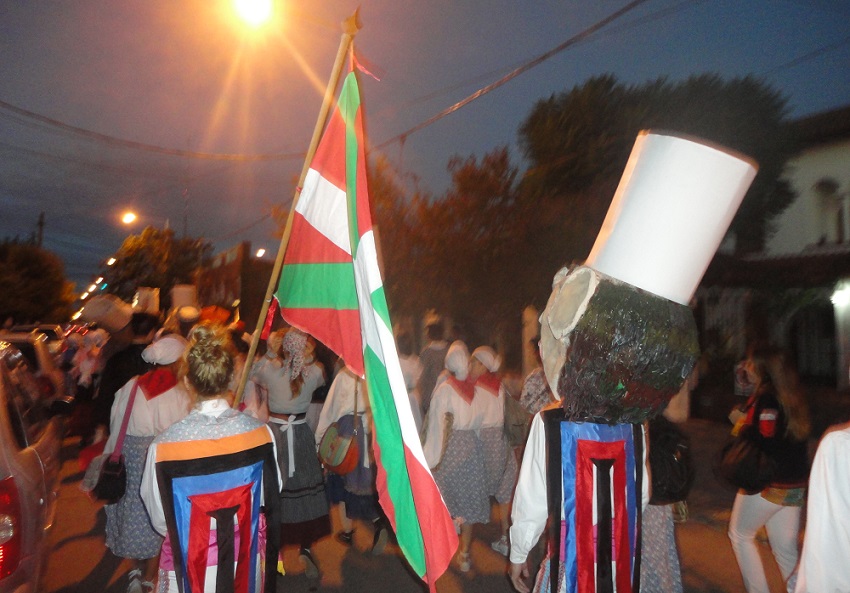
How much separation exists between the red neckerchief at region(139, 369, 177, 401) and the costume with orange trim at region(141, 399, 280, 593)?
1814 millimetres

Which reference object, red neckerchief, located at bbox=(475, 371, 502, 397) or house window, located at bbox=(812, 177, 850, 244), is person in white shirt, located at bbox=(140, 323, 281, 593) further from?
house window, located at bbox=(812, 177, 850, 244)

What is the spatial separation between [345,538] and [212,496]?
3.51 metres

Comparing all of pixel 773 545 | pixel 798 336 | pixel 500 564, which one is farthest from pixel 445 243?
pixel 773 545

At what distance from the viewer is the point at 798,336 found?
474 inches

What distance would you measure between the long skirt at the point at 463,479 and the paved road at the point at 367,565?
18.7 inches

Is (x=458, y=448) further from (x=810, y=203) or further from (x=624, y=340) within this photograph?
(x=810, y=203)

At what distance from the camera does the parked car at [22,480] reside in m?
2.79

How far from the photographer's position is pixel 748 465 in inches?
151

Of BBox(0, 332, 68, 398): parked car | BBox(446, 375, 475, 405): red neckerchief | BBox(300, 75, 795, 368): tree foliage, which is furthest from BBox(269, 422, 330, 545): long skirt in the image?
BBox(300, 75, 795, 368): tree foliage

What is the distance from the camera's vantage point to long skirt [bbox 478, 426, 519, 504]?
18.4ft

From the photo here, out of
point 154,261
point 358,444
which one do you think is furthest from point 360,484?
point 154,261

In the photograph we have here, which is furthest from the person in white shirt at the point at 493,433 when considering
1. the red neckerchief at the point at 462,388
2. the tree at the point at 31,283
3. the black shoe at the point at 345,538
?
the tree at the point at 31,283

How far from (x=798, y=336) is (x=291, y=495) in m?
11.1

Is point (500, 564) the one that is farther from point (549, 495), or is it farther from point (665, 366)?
point (665, 366)
